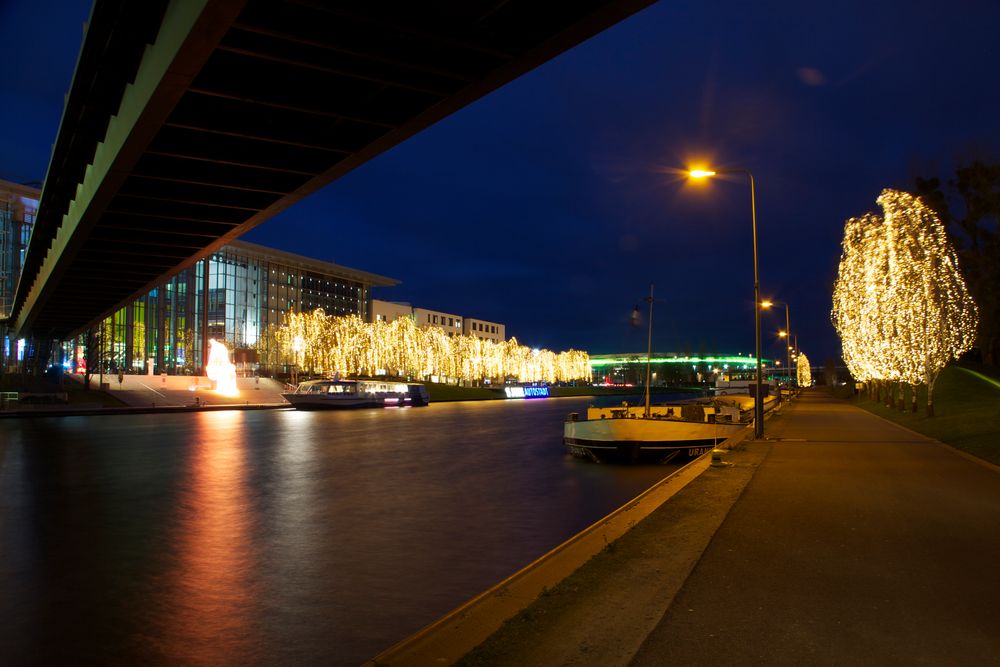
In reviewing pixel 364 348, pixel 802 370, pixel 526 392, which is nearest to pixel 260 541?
pixel 364 348

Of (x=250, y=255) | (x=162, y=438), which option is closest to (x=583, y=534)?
(x=162, y=438)

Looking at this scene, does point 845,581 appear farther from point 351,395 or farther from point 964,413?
point 351,395

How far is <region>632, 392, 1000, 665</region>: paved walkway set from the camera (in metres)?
5.82

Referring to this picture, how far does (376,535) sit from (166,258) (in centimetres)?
1990

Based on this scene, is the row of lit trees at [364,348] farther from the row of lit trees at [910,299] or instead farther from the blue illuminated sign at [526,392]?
the row of lit trees at [910,299]

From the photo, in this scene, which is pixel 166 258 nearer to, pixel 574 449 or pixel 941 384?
pixel 574 449

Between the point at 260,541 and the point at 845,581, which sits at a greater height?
the point at 845,581

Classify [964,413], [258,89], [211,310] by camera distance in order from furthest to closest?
[211,310] → [964,413] → [258,89]

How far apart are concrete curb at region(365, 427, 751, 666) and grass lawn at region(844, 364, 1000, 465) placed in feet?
46.4

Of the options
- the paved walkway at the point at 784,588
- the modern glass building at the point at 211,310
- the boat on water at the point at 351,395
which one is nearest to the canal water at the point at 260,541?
the paved walkway at the point at 784,588

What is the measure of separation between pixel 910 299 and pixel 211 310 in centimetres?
9488

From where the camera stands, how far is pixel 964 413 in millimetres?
35000

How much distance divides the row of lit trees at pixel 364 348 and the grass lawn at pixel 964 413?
61.3 meters

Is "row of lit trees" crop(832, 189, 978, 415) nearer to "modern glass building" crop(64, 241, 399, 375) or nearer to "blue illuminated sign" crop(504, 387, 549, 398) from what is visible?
"modern glass building" crop(64, 241, 399, 375)
